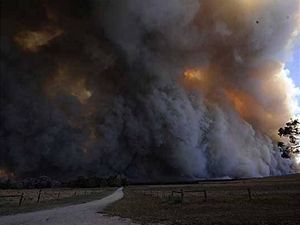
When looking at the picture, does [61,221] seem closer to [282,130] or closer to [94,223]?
[94,223]

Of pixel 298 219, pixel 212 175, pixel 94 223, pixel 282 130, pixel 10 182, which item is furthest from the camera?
pixel 212 175

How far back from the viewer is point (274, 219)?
2161cm

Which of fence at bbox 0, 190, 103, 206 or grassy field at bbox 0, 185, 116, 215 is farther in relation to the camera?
fence at bbox 0, 190, 103, 206

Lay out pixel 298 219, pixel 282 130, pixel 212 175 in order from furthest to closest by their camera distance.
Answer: pixel 212 175 < pixel 282 130 < pixel 298 219

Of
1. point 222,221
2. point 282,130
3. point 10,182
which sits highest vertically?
point 282,130

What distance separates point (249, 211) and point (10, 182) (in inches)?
3642

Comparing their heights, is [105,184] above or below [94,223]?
above

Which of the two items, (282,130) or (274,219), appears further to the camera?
(282,130)

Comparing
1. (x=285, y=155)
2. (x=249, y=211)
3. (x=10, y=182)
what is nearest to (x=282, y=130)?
(x=285, y=155)

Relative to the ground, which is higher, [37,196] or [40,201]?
[37,196]

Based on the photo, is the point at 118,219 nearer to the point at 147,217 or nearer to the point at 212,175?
the point at 147,217

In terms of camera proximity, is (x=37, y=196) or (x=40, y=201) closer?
(x=40, y=201)

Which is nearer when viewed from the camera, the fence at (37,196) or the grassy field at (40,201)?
the grassy field at (40,201)

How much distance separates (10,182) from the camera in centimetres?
10544
